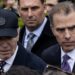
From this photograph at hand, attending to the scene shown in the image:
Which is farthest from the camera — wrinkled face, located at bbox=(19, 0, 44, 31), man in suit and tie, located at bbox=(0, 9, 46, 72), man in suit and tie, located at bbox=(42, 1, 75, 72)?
wrinkled face, located at bbox=(19, 0, 44, 31)

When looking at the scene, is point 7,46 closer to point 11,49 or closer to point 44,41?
point 11,49

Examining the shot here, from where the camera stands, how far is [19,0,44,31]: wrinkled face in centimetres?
539

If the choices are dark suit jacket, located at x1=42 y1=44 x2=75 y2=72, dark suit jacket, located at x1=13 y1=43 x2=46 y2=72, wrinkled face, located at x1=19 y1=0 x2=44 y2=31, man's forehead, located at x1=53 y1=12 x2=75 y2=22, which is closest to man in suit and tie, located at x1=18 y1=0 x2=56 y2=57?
wrinkled face, located at x1=19 y1=0 x2=44 y2=31

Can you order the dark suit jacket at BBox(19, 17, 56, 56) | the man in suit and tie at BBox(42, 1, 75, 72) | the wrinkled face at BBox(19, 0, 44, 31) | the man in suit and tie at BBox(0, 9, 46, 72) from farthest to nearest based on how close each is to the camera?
the wrinkled face at BBox(19, 0, 44, 31) → the dark suit jacket at BBox(19, 17, 56, 56) → the man in suit and tie at BBox(42, 1, 75, 72) → the man in suit and tie at BBox(0, 9, 46, 72)

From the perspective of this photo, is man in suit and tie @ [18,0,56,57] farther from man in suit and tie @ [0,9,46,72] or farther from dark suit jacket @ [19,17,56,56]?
man in suit and tie @ [0,9,46,72]

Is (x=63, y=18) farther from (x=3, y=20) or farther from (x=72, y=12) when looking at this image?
(x=3, y=20)

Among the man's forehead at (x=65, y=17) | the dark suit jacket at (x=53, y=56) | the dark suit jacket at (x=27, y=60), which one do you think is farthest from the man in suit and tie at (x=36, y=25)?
the dark suit jacket at (x=27, y=60)

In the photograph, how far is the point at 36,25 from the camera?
17.7ft

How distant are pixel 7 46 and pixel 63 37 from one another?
0.57m

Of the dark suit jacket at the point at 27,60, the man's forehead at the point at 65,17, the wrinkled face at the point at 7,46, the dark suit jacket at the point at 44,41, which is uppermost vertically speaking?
the man's forehead at the point at 65,17

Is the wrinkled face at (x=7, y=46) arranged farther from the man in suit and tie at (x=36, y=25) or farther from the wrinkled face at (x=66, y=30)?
the man in suit and tie at (x=36, y=25)

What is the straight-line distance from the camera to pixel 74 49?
4.13 m

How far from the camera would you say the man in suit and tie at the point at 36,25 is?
202 inches

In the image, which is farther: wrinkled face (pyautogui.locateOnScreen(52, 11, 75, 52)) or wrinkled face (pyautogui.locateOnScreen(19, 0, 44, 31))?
wrinkled face (pyautogui.locateOnScreen(19, 0, 44, 31))
